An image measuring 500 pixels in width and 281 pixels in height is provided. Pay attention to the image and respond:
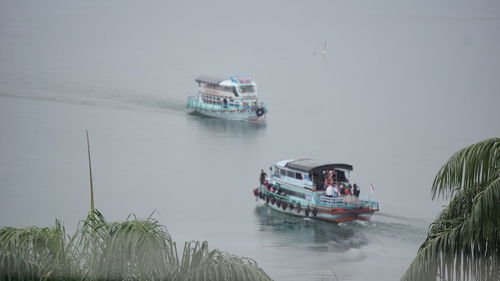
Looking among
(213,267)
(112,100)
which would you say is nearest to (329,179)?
(112,100)

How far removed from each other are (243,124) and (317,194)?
7.14 meters

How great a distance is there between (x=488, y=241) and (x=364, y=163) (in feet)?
45.6

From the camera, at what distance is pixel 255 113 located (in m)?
20.4

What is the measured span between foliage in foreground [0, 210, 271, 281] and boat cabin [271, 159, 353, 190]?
10.1m

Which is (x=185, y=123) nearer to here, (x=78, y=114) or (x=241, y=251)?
(x=78, y=114)

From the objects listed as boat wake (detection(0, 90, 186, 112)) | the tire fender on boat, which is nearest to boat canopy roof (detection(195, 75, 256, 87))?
the tire fender on boat

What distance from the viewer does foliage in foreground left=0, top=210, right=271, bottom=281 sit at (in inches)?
120

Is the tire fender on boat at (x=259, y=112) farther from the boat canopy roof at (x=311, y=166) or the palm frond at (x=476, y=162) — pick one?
the palm frond at (x=476, y=162)

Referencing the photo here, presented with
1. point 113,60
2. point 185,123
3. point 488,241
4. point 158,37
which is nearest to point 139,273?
point 488,241

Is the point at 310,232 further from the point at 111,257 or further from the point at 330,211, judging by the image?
the point at 111,257

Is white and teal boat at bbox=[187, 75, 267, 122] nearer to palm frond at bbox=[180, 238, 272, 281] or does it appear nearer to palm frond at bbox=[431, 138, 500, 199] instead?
palm frond at bbox=[180, 238, 272, 281]

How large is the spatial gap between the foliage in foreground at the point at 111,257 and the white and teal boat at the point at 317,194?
32.7 ft

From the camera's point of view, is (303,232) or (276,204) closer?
(303,232)

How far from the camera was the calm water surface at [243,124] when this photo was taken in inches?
505
